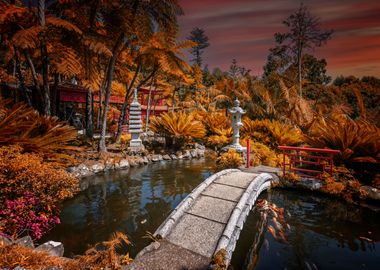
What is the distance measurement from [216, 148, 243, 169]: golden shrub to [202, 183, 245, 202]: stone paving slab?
7.75 ft

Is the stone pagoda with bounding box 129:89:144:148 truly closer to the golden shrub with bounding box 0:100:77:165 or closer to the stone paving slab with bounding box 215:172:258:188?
the golden shrub with bounding box 0:100:77:165

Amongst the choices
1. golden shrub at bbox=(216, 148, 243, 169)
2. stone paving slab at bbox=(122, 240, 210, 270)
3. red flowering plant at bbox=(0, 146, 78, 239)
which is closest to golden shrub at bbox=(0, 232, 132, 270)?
stone paving slab at bbox=(122, 240, 210, 270)

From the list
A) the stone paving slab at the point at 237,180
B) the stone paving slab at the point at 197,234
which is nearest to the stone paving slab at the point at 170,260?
the stone paving slab at the point at 197,234

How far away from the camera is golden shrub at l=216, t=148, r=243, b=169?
8.14m

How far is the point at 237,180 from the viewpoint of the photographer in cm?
624

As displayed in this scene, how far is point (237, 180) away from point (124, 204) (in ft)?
10.5

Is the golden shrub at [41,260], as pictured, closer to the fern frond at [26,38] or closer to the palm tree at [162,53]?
the fern frond at [26,38]

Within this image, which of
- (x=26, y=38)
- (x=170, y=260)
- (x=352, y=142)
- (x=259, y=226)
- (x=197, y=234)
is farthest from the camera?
(x=352, y=142)

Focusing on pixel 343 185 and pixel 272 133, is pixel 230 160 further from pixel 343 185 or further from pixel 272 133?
pixel 272 133

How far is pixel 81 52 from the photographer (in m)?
8.85

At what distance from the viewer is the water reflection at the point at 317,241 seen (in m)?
4.02

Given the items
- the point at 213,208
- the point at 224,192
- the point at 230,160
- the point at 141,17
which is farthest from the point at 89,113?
the point at 213,208

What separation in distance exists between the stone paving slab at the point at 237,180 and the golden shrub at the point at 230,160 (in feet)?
4.46

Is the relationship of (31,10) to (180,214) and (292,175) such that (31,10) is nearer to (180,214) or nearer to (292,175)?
(180,214)
